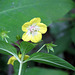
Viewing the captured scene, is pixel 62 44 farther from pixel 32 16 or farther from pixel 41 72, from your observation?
pixel 32 16

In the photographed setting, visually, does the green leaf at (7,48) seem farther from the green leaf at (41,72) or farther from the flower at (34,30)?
the green leaf at (41,72)

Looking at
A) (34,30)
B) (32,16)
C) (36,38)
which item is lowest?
(36,38)

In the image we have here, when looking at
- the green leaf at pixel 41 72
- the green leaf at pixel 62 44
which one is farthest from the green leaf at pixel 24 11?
the green leaf at pixel 41 72

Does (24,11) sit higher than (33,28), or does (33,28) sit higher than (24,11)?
(24,11)

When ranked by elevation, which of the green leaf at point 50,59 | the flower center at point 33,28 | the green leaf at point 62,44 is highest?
the green leaf at point 62,44

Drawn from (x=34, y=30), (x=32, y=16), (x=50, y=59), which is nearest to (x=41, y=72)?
(x=32, y=16)

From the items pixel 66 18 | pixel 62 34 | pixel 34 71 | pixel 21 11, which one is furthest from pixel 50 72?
pixel 21 11

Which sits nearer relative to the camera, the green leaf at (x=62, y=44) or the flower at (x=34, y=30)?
the flower at (x=34, y=30)
